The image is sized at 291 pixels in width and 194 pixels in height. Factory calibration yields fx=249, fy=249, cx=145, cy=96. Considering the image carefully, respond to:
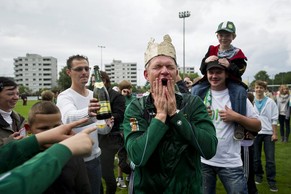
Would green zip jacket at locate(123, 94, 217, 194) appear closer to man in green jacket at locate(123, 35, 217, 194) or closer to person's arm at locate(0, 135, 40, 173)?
man in green jacket at locate(123, 35, 217, 194)

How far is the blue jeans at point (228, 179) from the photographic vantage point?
3005mm

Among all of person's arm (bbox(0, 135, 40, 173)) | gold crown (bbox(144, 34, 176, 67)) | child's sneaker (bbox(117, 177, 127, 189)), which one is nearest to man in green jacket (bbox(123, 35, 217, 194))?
gold crown (bbox(144, 34, 176, 67))

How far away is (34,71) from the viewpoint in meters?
131

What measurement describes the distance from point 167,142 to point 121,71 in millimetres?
159135

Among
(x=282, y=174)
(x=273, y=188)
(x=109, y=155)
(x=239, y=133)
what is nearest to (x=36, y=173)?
(x=239, y=133)

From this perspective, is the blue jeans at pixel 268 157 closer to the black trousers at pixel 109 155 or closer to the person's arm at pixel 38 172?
the black trousers at pixel 109 155

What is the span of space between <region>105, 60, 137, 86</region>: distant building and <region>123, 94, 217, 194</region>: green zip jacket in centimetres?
15578

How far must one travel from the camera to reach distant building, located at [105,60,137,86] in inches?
6255

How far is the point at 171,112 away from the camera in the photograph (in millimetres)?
1970

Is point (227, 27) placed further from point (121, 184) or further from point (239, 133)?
point (121, 184)

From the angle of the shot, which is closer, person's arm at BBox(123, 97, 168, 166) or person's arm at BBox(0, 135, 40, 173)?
person's arm at BBox(0, 135, 40, 173)

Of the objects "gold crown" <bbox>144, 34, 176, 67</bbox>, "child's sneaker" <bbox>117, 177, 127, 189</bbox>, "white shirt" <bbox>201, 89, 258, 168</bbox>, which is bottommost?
"child's sneaker" <bbox>117, 177, 127, 189</bbox>

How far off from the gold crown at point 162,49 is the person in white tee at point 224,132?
3.69ft

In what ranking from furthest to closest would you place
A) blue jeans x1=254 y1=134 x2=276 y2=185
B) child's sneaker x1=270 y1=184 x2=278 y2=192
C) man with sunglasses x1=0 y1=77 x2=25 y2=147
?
blue jeans x1=254 y1=134 x2=276 y2=185, child's sneaker x1=270 y1=184 x2=278 y2=192, man with sunglasses x1=0 y1=77 x2=25 y2=147
